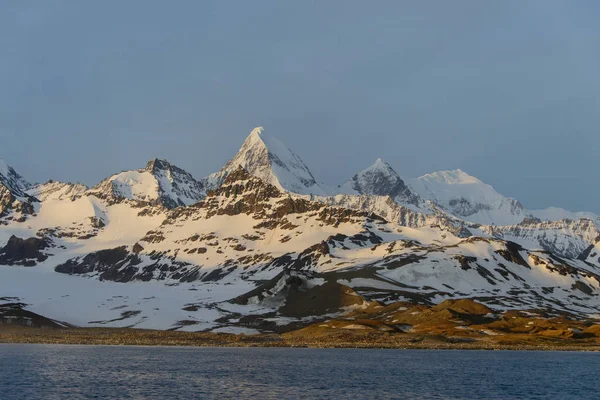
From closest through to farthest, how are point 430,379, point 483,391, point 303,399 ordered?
point 303,399 < point 483,391 < point 430,379

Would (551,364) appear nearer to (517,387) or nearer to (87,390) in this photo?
(517,387)

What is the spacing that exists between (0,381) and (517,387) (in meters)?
82.0

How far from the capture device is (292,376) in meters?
135

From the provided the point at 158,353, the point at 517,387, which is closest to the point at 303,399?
the point at 517,387

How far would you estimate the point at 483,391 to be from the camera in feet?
388

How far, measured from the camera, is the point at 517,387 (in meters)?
125

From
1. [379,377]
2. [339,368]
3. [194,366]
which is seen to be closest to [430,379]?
[379,377]

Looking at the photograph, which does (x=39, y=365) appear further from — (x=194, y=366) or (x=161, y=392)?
(x=161, y=392)

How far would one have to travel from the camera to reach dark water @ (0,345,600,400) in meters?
112

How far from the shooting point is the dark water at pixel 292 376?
4397 inches

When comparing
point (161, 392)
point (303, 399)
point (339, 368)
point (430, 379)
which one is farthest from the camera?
point (339, 368)

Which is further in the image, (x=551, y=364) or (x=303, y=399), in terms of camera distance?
(x=551, y=364)

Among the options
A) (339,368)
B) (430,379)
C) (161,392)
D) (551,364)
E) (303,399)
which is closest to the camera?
(303,399)

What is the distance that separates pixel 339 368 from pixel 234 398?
167 feet
